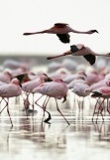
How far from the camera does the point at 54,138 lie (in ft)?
19.5

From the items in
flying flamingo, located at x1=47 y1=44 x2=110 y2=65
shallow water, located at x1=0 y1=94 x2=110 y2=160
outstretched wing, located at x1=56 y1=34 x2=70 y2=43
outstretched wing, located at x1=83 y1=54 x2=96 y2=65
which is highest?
outstretched wing, located at x1=56 y1=34 x2=70 y2=43

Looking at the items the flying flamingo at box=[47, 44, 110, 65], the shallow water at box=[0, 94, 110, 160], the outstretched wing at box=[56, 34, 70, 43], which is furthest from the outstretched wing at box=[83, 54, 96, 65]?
the shallow water at box=[0, 94, 110, 160]

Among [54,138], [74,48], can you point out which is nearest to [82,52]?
[74,48]

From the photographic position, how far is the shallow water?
17.0 ft

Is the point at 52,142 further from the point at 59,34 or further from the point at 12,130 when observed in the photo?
the point at 59,34

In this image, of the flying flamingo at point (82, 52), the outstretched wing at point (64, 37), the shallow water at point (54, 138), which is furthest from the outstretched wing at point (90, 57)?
the shallow water at point (54, 138)

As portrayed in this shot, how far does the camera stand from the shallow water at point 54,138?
5188 millimetres

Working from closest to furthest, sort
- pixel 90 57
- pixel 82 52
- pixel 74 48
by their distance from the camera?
pixel 74 48 → pixel 82 52 → pixel 90 57

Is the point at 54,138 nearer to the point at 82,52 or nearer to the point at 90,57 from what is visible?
the point at 82,52

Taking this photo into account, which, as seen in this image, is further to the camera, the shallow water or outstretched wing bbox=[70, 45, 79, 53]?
outstretched wing bbox=[70, 45, 79, 53]

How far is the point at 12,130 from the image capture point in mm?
6414

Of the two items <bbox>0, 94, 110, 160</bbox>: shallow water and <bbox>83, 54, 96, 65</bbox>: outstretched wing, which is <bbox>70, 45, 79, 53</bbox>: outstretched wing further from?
<bbox>0, 94, 110, 160</bbox>: shallow water

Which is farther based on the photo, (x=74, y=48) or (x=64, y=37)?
(x=64, y=37)

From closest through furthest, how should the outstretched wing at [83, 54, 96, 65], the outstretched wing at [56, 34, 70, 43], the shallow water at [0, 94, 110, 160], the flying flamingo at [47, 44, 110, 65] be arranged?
the shallow water at [0, 94, 110, 160], the flying flamingo at [47, 44, 110, 65], the outstretched wing at [56, 34, 70, 43], the outstretched wing at [83, 54, 96, 65]
